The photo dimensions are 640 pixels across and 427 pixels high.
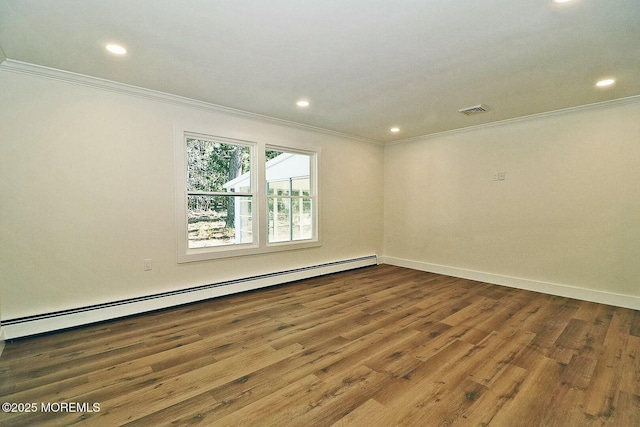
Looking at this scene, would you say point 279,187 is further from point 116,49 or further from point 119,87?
point 116,49

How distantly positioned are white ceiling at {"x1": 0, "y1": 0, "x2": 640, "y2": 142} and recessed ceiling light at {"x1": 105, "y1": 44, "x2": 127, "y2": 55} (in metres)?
0.06

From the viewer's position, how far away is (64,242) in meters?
2.90

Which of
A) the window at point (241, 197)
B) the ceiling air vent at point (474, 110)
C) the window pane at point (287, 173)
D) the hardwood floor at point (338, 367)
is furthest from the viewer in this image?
the window pane at point (287, 173)

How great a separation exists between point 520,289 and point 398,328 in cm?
259

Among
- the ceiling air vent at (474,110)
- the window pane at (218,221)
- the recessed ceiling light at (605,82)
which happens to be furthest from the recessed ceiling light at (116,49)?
the recessed ceiling light at (605,82)

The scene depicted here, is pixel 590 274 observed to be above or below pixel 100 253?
below

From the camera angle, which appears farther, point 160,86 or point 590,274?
point 590,274

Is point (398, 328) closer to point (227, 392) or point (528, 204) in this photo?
point (227, 392)

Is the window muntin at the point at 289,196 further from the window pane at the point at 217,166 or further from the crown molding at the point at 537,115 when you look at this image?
the crown molding at the point at 537,115

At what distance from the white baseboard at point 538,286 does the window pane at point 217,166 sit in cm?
365

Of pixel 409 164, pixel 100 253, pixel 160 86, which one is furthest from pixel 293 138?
pixel 100 253

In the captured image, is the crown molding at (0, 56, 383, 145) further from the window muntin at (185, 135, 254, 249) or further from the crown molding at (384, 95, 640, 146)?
the crown molding at (384, 95, 640, 146)

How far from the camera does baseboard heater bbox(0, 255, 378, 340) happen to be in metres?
2.71

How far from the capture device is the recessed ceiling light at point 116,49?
239 centimetres
